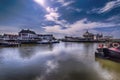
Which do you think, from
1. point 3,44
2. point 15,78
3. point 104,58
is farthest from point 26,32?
point 15,78

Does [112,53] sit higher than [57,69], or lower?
higher

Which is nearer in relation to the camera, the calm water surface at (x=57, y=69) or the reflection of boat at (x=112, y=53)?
the calm water surface at (x=57, y=69)

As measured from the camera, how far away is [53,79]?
8.27m

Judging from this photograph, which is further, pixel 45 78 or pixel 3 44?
pixel 3 44

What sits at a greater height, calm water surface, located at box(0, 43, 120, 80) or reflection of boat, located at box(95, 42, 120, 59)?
reflection of boat, located at box(95, 42, 120, 59)

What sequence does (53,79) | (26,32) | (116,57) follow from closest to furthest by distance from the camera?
(53,79)
(116,57)
(26,32)

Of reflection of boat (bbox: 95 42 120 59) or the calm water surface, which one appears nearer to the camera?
the calm water surface

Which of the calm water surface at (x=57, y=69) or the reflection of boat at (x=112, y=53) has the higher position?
the reflection of boat at (x=112, y=53)

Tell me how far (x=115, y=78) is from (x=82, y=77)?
233 cm

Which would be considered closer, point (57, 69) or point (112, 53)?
point (57, 69)

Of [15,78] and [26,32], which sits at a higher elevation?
[26,32]

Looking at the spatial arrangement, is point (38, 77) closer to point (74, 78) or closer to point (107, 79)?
point (74, 78)

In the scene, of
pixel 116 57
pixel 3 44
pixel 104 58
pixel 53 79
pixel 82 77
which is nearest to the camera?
pixel 53 79

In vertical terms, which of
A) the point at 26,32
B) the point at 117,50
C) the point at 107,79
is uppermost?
the point at 26,32
